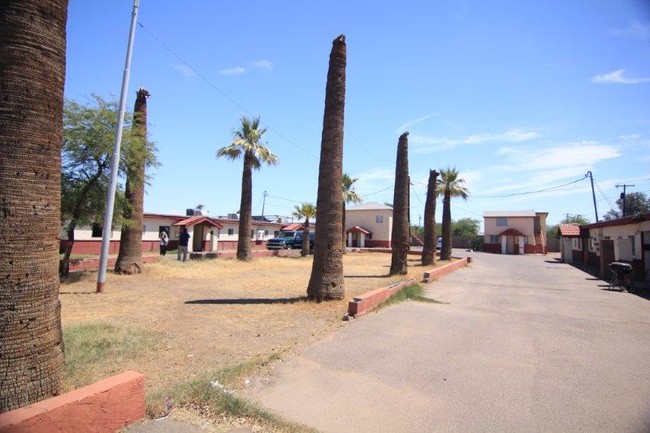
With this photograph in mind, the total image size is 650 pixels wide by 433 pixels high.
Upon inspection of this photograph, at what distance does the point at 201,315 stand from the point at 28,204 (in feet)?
18.9

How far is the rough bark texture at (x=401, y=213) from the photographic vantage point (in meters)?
17.5

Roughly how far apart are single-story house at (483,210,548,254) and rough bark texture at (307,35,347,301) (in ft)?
161

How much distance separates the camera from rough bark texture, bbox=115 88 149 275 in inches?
598

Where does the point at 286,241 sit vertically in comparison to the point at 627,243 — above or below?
below

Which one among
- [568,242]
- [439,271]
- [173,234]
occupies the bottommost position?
[439,271]

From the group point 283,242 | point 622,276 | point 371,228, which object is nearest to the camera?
point 622,276

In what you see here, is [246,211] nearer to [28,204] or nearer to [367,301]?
[367,301]

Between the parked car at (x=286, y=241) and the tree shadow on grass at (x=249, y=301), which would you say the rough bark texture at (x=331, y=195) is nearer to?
the tree shadow on grass at (x=249, y=301)

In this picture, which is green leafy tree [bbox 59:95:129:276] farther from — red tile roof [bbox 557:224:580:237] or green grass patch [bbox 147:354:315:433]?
red tile roof [bbox 557:224:580:237]

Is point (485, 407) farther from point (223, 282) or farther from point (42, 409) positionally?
point (223, 282)

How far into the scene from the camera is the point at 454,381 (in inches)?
203

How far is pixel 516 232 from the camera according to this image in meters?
53.2

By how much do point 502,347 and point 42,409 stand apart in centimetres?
644

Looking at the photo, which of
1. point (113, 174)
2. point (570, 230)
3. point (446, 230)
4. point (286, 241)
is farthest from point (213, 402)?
point (570, 230)
